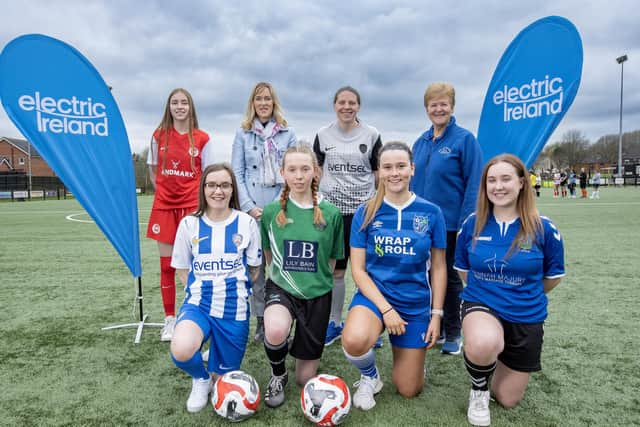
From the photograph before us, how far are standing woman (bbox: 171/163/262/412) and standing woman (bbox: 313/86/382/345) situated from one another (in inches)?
34.2

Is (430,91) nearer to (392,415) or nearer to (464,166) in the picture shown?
(464,166)

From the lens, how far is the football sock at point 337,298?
3.55 meters

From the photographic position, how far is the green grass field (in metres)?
2.39

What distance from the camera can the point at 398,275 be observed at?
2.65 metres

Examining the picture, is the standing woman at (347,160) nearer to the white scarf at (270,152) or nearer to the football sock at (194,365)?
the white scarf at (270,152)

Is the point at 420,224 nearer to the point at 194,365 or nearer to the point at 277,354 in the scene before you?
the point at 277,354

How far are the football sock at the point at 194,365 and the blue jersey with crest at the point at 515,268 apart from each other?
1.69 m

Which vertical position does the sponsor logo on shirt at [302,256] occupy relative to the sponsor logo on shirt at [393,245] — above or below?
below

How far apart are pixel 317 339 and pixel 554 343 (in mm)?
2020

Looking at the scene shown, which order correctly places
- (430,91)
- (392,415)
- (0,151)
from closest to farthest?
(392,415), (430,91), (0,151)

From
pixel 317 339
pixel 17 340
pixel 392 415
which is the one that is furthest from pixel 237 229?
pixel 17 340

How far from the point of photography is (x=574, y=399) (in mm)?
2557

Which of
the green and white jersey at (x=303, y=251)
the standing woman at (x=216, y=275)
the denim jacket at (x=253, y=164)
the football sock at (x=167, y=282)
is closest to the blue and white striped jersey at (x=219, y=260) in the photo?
the standing woman at (x=216, y=275)

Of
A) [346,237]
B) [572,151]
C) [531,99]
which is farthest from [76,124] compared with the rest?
[572,151]
